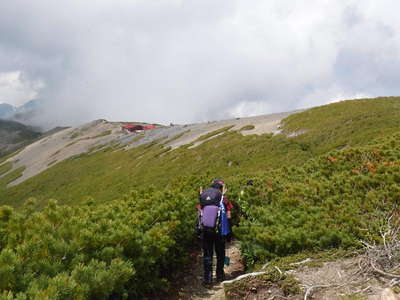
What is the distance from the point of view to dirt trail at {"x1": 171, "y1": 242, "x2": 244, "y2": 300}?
10.6m

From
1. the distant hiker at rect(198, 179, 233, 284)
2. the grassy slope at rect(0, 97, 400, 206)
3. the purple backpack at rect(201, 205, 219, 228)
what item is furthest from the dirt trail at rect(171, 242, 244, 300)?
the grassy slope at rect(0, 97, 400, 206)

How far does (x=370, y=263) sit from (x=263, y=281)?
241cm

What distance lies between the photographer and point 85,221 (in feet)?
27.6

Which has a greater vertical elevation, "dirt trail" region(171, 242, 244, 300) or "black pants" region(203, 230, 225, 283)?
"black pants" region(203, 230, 225, 283)

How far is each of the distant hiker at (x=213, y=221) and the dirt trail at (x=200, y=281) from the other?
382 mm

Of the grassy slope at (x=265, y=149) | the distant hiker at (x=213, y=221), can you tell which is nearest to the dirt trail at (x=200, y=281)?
the distant hiker at (x=213, y=221)

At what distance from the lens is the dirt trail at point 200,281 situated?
10.6m

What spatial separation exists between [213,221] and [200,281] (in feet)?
8.90

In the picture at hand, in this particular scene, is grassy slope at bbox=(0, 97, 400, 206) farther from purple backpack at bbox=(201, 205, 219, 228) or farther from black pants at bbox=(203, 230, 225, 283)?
purple backpack at bbox=(201, 205, 219, 228)

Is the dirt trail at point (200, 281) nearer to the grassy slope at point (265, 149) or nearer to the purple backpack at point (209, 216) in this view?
the purple backpack at point (209, 216)

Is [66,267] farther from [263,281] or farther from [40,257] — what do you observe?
[263,281]

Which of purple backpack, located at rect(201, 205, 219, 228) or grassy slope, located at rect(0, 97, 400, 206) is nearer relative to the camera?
purple backpack, located at rect(201, 205, 219, 228)

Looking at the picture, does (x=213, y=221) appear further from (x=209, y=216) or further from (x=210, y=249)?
(x=210, y=249)

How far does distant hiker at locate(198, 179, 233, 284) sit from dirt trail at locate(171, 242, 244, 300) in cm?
38
